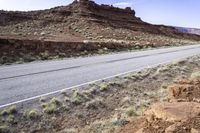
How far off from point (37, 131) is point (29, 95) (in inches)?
117

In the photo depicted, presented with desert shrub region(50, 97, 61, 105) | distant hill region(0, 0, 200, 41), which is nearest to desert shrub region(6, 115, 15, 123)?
desert shrub region(50, 97, 61, 105)

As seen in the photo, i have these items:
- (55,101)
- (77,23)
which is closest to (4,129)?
(55,101)

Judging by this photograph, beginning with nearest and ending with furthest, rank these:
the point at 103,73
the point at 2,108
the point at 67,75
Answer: the point at 2,108, the point at 67,75, the point at 103,73

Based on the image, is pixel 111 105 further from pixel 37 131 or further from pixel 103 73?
pixel 103 73

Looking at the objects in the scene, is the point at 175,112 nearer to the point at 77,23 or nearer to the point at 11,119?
the point at 11,119

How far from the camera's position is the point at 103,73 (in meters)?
17.6

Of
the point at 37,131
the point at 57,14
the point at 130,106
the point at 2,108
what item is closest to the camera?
the point at 37,131

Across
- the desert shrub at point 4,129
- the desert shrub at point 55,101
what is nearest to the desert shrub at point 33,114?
the desert shrub at point 4,129

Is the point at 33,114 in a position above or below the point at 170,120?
below

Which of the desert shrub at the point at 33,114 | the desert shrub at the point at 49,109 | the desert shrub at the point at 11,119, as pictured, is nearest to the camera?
the desert shrub at the point at 11,119

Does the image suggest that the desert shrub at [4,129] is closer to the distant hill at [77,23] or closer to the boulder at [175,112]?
the boulder at [175,112]

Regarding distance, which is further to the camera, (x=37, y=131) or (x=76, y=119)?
(x=76, y=119)

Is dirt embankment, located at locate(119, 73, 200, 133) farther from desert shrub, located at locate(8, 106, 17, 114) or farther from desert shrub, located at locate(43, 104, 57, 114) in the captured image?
desert shrub, located at locate(8, 106, 17, 114)

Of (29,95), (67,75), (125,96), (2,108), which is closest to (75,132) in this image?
(2,108)
